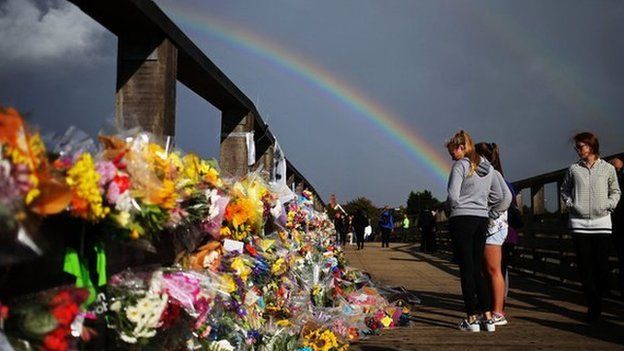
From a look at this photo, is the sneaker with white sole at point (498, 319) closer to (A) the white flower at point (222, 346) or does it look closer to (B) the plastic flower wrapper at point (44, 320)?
(A) the white flower at point (222, 346)

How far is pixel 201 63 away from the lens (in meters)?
3.58

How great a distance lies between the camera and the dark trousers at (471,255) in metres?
5.61

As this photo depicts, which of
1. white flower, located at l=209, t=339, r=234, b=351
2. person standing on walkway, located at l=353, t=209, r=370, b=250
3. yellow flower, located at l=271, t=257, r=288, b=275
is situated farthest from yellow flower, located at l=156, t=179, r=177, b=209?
person standing on walkway, located at l=353, t=209, r=370, b=250

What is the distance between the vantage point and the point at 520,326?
595cm

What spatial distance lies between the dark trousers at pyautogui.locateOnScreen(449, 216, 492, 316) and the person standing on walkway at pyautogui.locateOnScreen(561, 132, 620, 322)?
112 centimetres

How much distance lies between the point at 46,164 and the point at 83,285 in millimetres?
397

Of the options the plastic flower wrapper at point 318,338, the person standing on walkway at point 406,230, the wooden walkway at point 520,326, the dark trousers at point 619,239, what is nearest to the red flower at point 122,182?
the plastic flower wrapper at point 318,338

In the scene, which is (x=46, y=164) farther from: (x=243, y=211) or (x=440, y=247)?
(x=440, y=247)

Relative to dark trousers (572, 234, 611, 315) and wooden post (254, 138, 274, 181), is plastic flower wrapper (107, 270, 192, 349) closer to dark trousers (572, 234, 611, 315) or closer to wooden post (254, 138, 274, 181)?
wooden post (254, 138, 274, 181)

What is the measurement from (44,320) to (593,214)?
5647 mm

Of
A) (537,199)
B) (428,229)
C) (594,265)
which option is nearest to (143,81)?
(594,265)

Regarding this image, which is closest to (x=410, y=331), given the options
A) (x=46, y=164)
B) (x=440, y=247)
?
(x=46, y=164)

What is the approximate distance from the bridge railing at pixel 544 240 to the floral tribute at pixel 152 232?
233 inches

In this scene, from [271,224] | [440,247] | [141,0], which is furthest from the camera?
[440,247]
